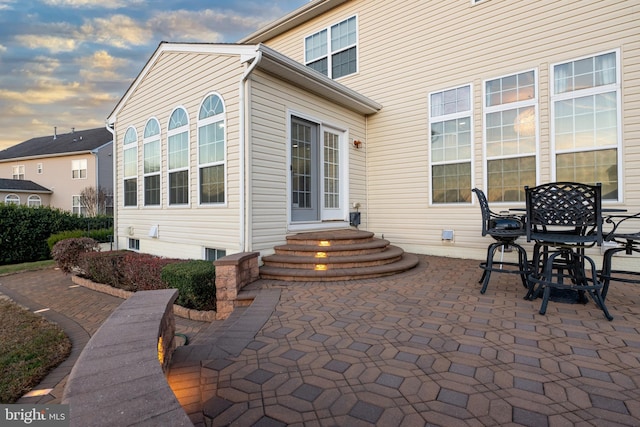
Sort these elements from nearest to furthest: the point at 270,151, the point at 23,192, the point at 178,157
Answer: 1. the point at 270,151
2. the point at 178,157
3. the point at 23,192

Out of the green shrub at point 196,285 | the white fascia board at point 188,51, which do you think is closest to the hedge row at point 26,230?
the white fascia board at point 188,51

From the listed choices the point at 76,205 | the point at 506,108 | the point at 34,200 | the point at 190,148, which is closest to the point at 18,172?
the point at 34,200

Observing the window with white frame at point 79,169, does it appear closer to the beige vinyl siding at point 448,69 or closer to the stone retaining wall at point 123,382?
the beige vinyl siding at point 448,69

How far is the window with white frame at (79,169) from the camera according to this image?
65.7 feet

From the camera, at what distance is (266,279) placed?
4.78m

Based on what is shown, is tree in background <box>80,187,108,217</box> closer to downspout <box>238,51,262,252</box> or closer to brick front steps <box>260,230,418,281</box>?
downspout <box>238,51,262,252</box>

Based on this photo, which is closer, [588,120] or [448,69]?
[588,120]

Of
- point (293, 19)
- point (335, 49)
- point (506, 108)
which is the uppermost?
point (293, 19)


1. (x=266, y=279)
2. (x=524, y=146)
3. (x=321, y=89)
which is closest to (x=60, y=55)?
(x=321, y=89)

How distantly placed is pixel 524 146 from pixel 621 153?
1350mm

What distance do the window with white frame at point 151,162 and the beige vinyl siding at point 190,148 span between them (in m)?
0.19

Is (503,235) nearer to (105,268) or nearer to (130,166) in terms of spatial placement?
(105,268)

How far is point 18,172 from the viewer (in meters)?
22.8

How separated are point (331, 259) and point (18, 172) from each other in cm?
2883
